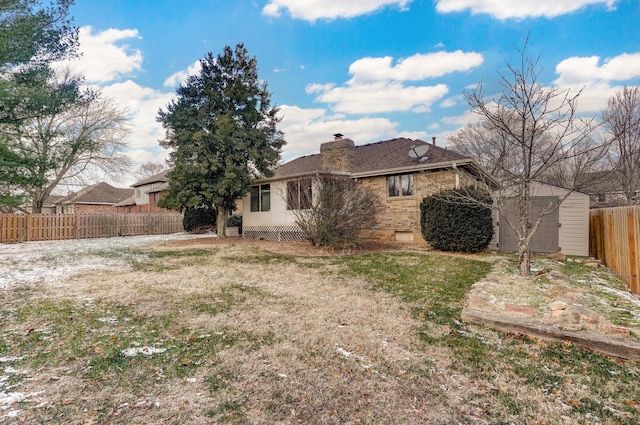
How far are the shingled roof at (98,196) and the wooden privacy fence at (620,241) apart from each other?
37.2 m

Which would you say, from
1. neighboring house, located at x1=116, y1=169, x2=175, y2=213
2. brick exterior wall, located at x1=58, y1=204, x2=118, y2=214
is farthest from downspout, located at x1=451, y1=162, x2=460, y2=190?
brick exterior wall, located at x1=58, y1=204, x2=118, y2=214

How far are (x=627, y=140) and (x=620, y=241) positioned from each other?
1112cm

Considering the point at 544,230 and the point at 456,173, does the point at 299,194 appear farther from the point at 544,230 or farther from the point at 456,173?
the point at 544,230

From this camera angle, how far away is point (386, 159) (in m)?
13.6

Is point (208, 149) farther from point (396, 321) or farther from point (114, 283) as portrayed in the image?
point (396, 321)

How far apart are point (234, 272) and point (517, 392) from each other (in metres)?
5.85

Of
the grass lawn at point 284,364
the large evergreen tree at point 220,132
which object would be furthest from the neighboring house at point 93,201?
the grass lawn at point 284,364

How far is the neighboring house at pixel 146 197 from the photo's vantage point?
84.9 ft

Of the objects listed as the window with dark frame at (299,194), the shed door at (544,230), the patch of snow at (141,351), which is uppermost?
the window with dark frame at (299,194)

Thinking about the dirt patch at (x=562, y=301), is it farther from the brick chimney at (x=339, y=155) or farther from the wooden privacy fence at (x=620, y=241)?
the brick chimney at (x=339, y=155)

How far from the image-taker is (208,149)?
12.9 metres

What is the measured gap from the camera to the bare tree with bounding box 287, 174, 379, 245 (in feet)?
32.4

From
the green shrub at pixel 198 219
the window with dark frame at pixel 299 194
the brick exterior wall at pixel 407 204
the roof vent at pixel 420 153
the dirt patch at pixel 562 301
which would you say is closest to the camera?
the dirt patch at pixel 562 301

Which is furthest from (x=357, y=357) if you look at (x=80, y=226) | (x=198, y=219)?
(x=80, y=226)
